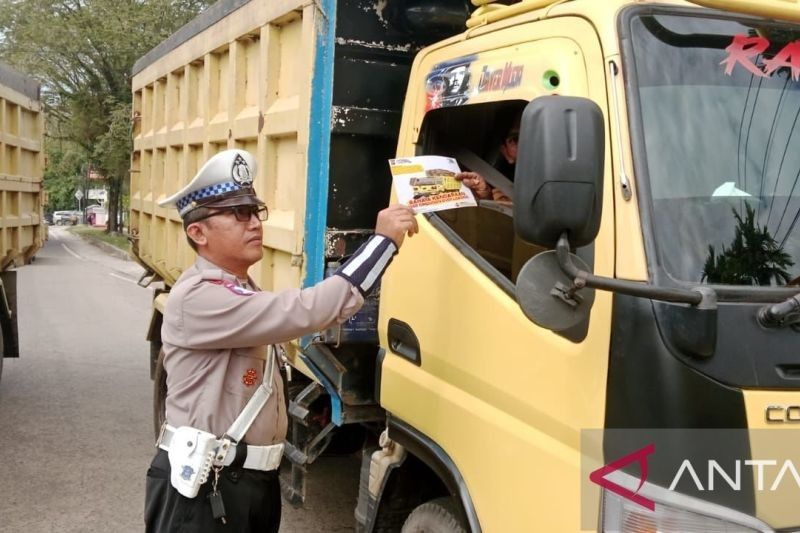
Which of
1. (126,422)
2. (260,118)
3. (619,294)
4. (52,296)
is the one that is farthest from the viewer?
(52,296)

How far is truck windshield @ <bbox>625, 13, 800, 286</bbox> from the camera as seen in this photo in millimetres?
1880

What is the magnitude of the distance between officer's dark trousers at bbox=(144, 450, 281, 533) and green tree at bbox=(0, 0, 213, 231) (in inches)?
1121

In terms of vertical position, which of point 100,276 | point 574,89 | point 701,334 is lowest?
point 100,276

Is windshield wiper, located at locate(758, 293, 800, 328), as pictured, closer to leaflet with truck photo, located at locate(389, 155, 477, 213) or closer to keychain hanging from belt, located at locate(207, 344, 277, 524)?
leaflet with truck photo, located at locate(389, 155, 477, 213)

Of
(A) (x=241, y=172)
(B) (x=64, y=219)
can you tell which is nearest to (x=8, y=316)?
→ (A) (x=241, y=172)

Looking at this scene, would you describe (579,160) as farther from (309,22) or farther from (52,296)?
(52,296)

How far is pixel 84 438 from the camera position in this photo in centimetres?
612

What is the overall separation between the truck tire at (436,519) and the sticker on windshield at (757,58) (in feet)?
4.98

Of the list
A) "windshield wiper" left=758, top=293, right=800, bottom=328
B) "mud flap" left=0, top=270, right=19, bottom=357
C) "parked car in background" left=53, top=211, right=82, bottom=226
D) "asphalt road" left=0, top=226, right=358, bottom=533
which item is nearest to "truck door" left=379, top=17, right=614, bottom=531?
"windshield wiper" left=758, top=293, right=800, bottom=328

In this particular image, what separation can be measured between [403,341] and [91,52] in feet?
104

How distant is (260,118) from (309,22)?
0.73 m

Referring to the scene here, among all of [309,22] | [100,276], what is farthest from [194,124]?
[100,276]

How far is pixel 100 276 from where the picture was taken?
19.3m

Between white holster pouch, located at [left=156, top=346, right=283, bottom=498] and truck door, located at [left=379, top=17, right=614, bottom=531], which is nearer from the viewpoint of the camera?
truck door, located at [left=379, top=17, right=614, bottom=531]
